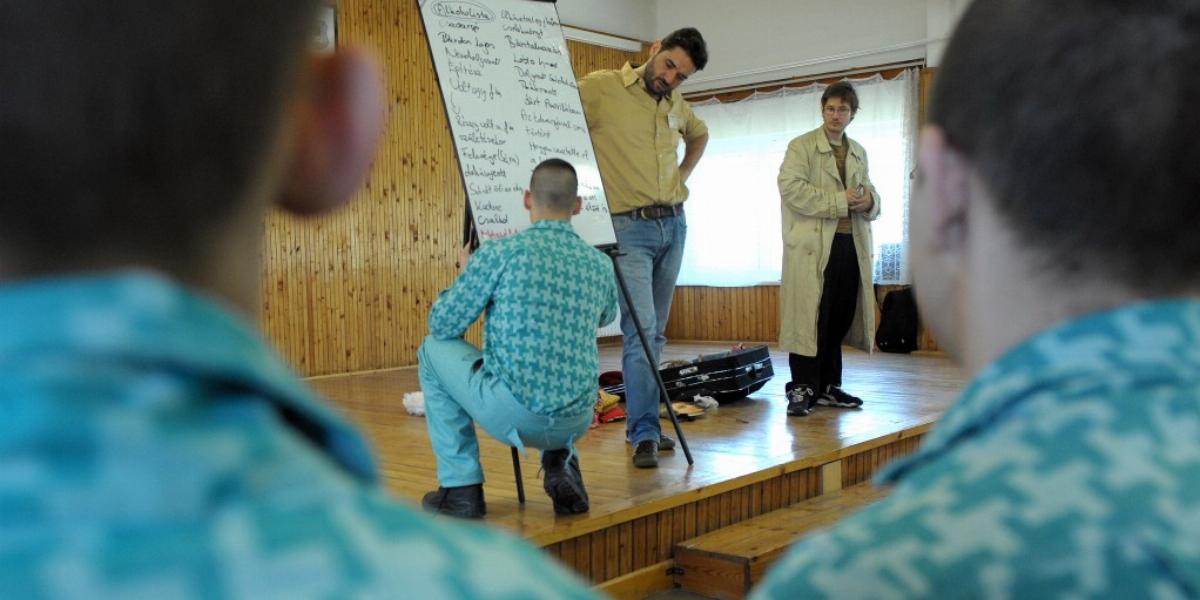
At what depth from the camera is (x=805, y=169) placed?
4.90 m

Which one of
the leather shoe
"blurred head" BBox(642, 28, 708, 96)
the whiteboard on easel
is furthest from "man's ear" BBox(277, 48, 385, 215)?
"blurred head" BBox(642, 28, 708, 96)

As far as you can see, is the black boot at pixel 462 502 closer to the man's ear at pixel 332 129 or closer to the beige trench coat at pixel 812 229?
the beige trench coat at pixel 812 229

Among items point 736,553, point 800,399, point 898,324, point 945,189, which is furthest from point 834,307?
point 945,189

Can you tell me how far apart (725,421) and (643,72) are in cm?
163

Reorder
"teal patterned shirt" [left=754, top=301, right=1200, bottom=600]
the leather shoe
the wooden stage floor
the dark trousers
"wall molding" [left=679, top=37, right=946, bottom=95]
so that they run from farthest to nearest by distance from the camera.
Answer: "wall molding" [left=679, top=37, right=946, bottom=95] → the dark trousers → the leather shoe → the wooden stage floor → "teal patterned shirt" [left=754, top=301, right=1200, bottom=600]

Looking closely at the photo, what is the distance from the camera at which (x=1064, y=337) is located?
0.61 meters

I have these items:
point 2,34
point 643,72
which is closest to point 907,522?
point 2,34

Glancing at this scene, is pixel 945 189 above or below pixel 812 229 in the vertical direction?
below

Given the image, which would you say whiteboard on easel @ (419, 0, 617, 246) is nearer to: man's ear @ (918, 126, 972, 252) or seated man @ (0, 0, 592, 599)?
man's ear @ (918, 126, 972, 252)

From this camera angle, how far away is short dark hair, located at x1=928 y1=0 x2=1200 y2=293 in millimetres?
604

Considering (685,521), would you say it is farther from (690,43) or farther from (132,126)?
(132,126)

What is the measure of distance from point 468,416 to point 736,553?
835 millimetres

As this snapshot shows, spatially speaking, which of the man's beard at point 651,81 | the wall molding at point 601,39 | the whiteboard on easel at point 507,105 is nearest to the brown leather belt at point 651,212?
the whiteboard on easel at point 507,105

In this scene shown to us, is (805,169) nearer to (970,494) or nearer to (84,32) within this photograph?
(970,494)
